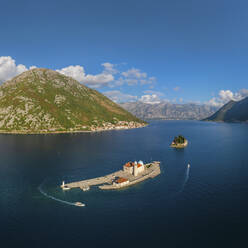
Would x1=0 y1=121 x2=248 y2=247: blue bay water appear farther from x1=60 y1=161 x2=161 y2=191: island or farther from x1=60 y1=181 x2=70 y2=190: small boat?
x1=60 y1=161 x2=161 y2=191: island

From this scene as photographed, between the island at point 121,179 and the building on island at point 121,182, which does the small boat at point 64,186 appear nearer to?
the island at point 121,179

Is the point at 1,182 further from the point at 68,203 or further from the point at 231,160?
the point at 231,160

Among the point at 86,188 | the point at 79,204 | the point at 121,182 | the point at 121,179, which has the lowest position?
the point at 79,204

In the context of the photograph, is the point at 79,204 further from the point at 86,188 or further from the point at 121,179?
the point at 121,179

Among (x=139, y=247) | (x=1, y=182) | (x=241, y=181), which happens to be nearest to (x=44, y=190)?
(x=1, y=182)

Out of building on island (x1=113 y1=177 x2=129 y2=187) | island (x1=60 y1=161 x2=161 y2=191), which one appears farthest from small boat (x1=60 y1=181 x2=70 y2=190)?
building on island (x1=113 y1=177 x2=129 y2=187)

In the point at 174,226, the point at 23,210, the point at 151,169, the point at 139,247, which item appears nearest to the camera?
the point at 139,247

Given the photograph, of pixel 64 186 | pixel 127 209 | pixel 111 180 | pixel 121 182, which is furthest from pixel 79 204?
pixel 111 180

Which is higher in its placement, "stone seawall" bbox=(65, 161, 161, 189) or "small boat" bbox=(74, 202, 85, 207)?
"stone seawall" bbox=(65, 161, 161, 189)
